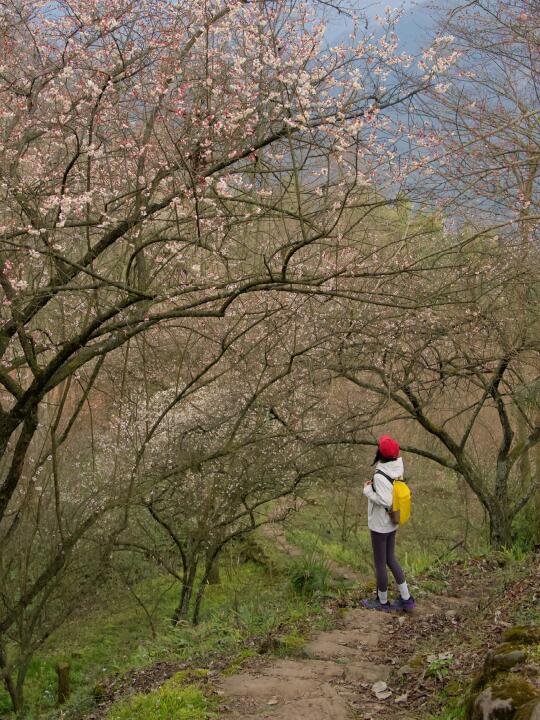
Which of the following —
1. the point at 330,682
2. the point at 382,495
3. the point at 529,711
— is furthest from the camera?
the point at 382,495

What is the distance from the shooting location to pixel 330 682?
4.88 m

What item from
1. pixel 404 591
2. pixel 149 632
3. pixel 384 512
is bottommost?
pixel 149 632

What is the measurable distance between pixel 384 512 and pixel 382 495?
0.21 metres

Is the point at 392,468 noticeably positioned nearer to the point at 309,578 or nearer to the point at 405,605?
the point at 405,605

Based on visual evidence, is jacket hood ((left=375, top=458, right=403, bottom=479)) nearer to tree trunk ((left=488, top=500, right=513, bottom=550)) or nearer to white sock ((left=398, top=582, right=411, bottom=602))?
white sock ((left=398, top=582, right=411, bottom=602))

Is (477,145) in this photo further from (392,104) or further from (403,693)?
(403,693)

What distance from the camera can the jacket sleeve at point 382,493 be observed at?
627 cm

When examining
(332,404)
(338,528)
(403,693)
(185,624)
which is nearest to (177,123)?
(403,693)

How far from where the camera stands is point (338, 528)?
55.3ft

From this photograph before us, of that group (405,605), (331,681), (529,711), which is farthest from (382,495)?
(529,711)

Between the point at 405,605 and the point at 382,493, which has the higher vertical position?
the point at 382,493

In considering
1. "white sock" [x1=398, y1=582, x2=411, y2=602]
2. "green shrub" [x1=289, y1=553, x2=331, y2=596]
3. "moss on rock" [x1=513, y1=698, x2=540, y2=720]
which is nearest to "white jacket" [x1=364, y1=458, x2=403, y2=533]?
"white sock" [x1=398, y1=582, x2=411, y2=602]

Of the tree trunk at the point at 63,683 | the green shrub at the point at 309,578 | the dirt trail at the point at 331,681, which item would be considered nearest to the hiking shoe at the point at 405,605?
the dirt trail at the point at 331,681

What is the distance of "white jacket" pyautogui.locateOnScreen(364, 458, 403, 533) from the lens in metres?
6.29
